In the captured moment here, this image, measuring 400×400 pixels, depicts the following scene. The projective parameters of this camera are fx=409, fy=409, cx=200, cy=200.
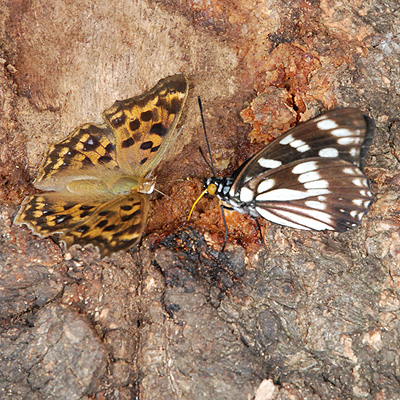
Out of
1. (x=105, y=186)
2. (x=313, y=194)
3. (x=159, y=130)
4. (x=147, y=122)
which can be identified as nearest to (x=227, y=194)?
(x=313, y=194)

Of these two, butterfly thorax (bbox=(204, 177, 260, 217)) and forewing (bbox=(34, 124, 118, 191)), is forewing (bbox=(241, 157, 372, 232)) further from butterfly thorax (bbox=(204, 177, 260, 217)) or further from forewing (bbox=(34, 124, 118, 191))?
forewing (bbox=(34, 124, 118, 191))

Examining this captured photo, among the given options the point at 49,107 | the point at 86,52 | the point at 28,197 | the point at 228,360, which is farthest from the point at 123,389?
the point at 86,52

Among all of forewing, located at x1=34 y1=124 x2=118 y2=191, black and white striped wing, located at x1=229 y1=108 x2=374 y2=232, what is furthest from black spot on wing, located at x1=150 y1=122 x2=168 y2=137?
black and white striped wing, located at x1=229 y1=108 x2=374 y2=232

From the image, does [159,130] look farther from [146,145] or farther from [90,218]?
[90,218]

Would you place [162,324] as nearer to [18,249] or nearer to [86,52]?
[18,249]

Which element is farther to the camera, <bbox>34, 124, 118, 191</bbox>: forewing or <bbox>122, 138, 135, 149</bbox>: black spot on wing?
<bbox>122, 138, 135, 149</bbox>: black spot on wing

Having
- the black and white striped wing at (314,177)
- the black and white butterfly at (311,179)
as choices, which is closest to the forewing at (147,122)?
the black and white butterfly at (311,179)

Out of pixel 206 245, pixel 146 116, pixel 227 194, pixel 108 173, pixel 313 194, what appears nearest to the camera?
pixel 206 245
